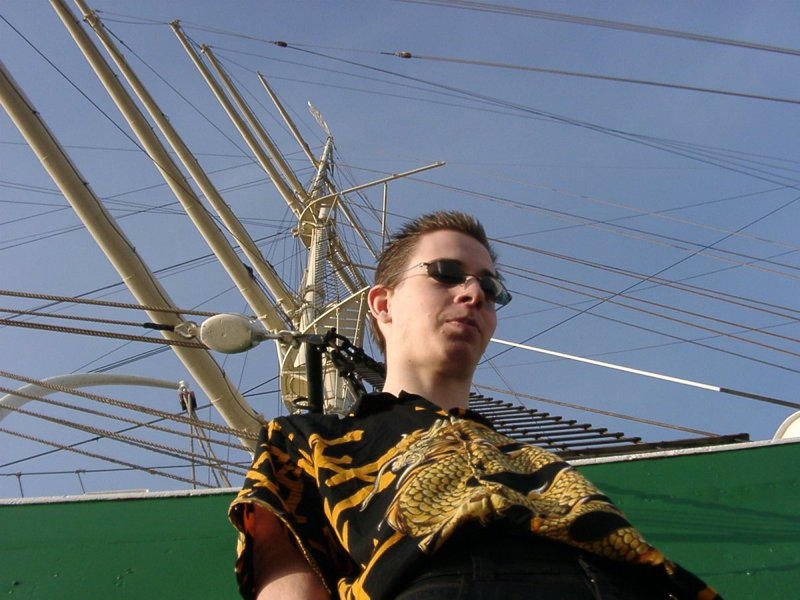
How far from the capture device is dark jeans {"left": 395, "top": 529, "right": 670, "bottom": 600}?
1.22m

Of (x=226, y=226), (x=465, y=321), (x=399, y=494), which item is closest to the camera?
(x=399, y=494)

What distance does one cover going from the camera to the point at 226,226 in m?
13.7

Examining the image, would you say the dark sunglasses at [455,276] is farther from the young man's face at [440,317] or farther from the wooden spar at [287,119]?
the wooden spar at [287,119]

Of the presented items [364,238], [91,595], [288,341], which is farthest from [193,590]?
[364,238]

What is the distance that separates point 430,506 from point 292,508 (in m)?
0.30

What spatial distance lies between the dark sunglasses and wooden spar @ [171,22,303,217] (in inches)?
613

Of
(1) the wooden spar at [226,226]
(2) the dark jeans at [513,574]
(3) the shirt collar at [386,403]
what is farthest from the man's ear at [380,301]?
(1) the wooden spar at [226,226]

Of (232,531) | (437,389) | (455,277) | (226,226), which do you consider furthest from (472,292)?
(226,226)

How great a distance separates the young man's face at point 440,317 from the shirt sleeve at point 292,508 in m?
0.38

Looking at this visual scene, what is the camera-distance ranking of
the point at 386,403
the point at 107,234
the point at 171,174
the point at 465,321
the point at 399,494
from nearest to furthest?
1. the point at 399,494
2. the point at 386,403
3. the point at 465,321
4. the point at 107,234
5. the point at 171,174

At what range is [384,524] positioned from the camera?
4.46 ft

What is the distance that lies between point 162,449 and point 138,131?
7.46 metres

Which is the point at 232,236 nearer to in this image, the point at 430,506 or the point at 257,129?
the point at 257,129

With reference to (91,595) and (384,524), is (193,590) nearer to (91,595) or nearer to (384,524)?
(91,595)
